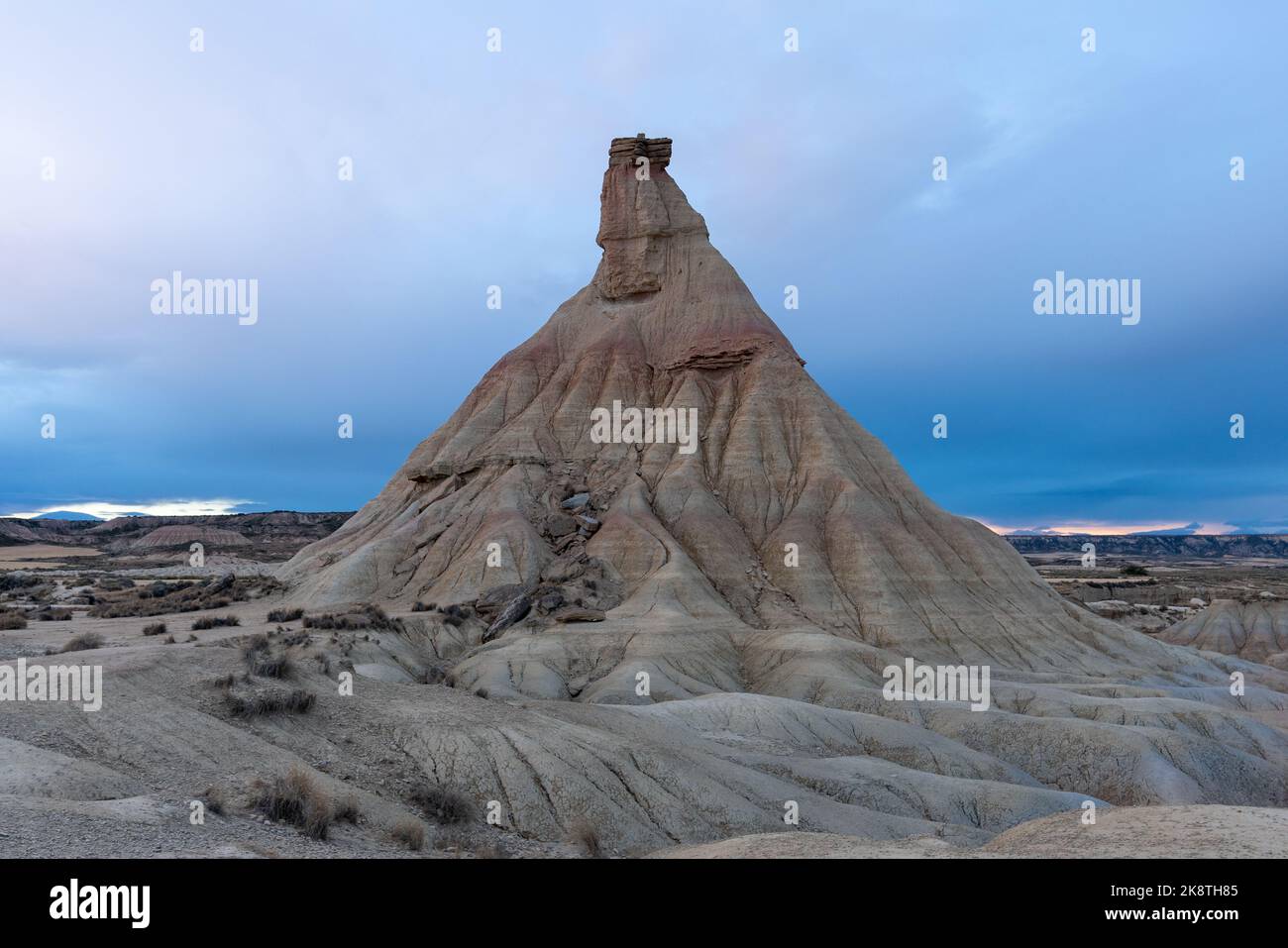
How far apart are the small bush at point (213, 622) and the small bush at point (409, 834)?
25001mm

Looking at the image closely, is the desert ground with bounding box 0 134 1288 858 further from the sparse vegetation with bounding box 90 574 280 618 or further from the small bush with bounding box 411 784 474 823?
the sparse vegetation with bounding box 90 574 280 618

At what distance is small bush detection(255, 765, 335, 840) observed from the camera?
35.2 feet

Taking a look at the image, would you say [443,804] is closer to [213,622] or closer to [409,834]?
[409,834]

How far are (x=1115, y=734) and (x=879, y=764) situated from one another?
11391 millimetres

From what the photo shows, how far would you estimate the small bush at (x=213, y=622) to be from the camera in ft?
106

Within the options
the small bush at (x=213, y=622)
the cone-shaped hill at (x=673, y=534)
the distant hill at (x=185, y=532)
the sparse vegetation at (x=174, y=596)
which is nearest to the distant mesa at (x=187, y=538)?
the distant hill at (x=185, y=532)

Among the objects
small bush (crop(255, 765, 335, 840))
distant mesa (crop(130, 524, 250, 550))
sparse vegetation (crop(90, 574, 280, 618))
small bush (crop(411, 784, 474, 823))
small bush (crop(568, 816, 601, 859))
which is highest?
distant mesa (crop(130, 524, 250, 550))

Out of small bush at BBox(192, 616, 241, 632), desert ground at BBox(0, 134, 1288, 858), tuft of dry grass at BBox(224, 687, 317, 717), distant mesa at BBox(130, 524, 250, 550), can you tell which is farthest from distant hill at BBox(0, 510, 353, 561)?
tuft of dry grass at BBox(224, 687, 317, 717)

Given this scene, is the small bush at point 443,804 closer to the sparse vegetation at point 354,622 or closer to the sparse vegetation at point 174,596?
the sparse vegetation at point 354,622

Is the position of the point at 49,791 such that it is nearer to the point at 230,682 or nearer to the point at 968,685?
the point at 230,682

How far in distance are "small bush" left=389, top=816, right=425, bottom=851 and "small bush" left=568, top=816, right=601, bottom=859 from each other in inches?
119

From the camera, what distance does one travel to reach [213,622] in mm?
33469

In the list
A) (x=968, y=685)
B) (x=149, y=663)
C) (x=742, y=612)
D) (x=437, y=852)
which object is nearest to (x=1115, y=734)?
(x=968, y=685)

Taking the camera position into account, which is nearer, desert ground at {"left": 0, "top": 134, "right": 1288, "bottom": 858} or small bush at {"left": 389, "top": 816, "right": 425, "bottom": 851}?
small bush at {"left": 389, "top": 816, "right": 425, "bottom": 851}
